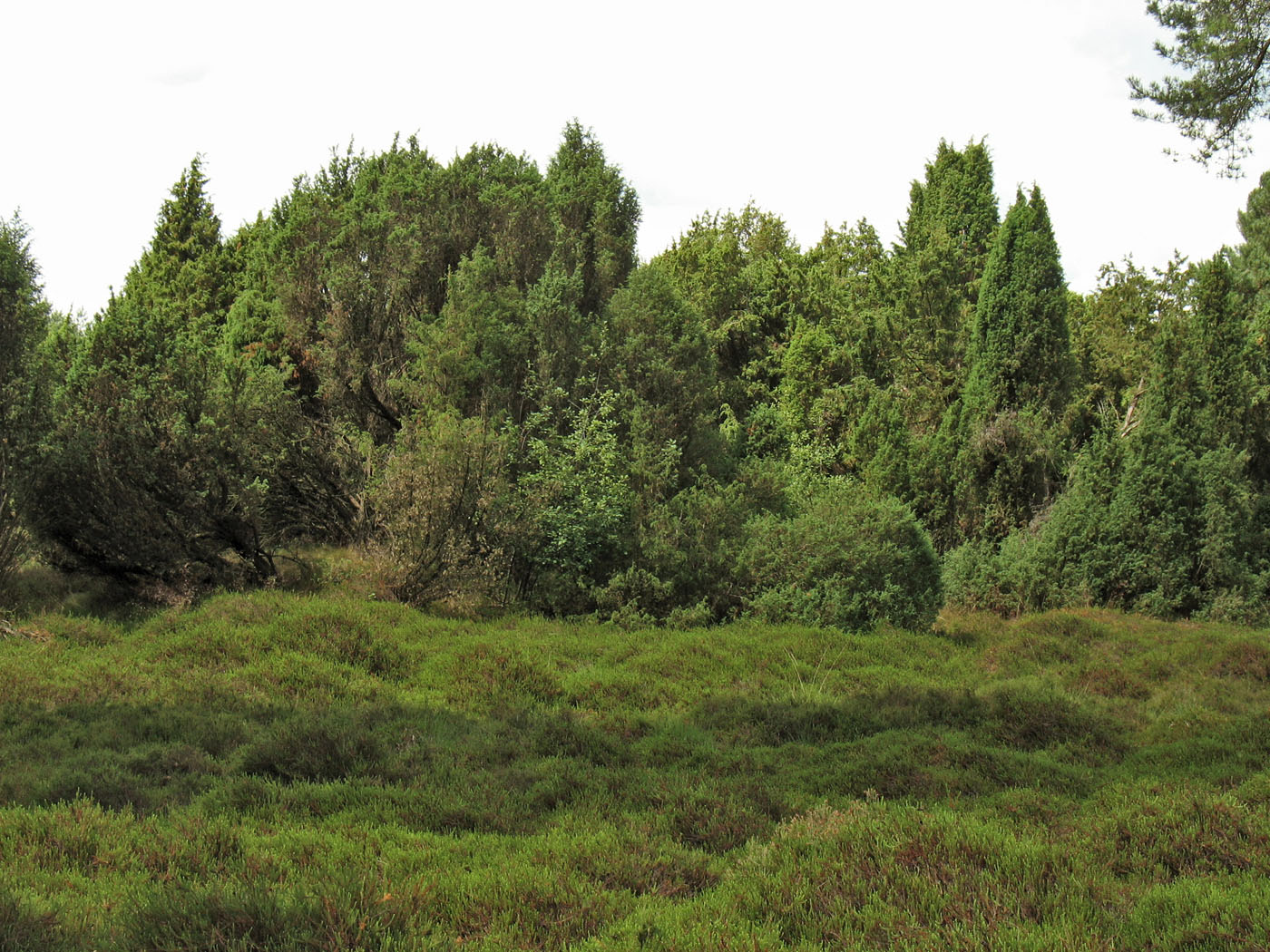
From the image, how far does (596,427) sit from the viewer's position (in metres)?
16.8

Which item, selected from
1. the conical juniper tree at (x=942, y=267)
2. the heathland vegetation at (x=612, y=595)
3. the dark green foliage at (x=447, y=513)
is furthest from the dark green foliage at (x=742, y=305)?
the dark green foliage at (x=447, y=513)

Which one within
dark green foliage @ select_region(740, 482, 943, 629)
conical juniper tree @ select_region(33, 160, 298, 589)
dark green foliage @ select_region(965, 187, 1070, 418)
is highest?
dark green foliage @ select_region(965, 187, 1070, 418)

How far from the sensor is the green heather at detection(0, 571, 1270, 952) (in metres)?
4.57

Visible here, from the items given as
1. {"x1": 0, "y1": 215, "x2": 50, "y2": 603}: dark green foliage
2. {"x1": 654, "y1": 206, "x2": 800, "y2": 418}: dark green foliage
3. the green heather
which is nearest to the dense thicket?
{"x1": 0, "y1": 215, "x2": 50, "y2": 603}: dark green foliage

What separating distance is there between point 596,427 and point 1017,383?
35.2ft

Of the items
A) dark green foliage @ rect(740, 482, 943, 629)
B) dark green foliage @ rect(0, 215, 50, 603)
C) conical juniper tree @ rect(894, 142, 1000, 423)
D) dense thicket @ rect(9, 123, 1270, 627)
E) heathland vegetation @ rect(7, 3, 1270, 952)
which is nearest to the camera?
heathland vegetation @ rect(7, 3, 1270, 952)

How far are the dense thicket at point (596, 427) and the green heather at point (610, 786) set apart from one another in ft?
5.18

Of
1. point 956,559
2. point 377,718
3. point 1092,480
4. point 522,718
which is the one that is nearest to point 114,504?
point 377,718

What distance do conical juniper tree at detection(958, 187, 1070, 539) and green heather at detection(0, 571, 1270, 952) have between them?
280 inches

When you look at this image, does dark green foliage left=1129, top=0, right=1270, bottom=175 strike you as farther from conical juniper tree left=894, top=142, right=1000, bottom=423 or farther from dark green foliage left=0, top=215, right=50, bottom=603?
dark green foliage left=0, top=215, right=50, bottom=603

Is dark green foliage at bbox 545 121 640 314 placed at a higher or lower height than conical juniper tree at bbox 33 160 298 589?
higher

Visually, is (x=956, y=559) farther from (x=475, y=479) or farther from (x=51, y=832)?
(x=51, y=832)

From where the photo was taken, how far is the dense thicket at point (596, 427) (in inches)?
550

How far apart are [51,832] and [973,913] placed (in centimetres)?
552
